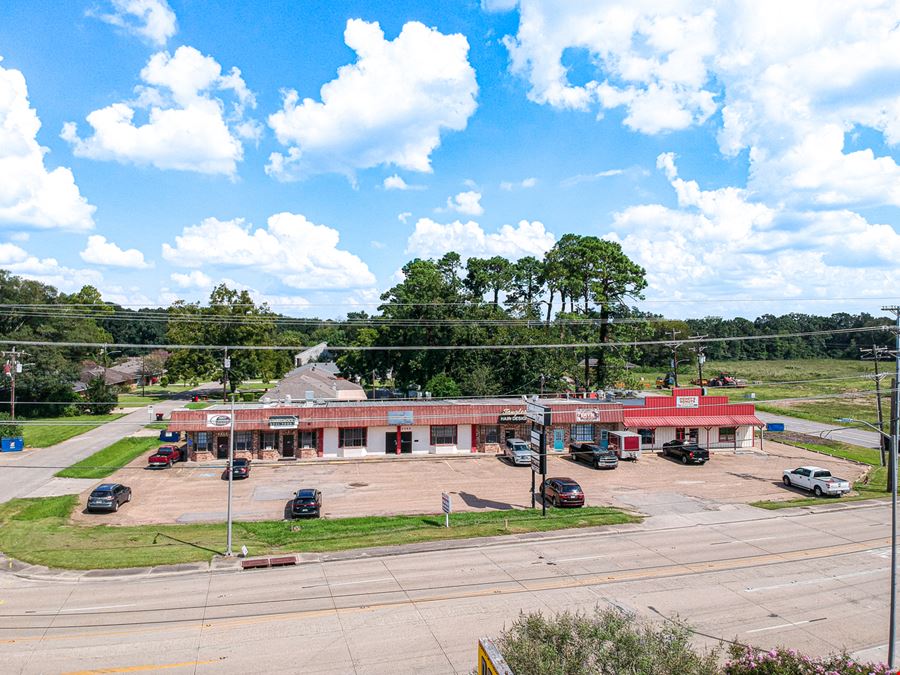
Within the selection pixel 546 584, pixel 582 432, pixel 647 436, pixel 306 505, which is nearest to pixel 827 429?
pixel 647 436

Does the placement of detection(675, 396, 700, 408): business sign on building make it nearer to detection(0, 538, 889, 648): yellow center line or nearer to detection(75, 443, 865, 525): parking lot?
detection(75, 443, 865, 525): parking lot

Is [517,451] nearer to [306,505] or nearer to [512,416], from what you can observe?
[512,416]

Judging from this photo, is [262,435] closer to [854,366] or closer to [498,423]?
[498,423]

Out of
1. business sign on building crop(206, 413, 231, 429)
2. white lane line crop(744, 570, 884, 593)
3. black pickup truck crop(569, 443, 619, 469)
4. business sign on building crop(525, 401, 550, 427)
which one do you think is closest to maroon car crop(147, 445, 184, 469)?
business sign on building crop(206, 413, 231, 429)

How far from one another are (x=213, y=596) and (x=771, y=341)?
565ft

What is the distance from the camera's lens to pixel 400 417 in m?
47.1

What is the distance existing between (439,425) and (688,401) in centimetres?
2174

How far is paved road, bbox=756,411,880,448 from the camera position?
5744 centimetres

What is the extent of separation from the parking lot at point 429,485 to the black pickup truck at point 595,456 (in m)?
0.67

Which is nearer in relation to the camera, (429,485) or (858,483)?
(429,485)

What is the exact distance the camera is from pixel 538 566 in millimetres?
22797

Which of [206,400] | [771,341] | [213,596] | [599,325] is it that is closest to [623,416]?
[599,325]

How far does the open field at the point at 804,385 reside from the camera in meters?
76.4

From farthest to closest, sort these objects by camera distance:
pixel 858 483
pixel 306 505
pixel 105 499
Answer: pixel 858 483 < pixel 105 499 < pixel 306 505
